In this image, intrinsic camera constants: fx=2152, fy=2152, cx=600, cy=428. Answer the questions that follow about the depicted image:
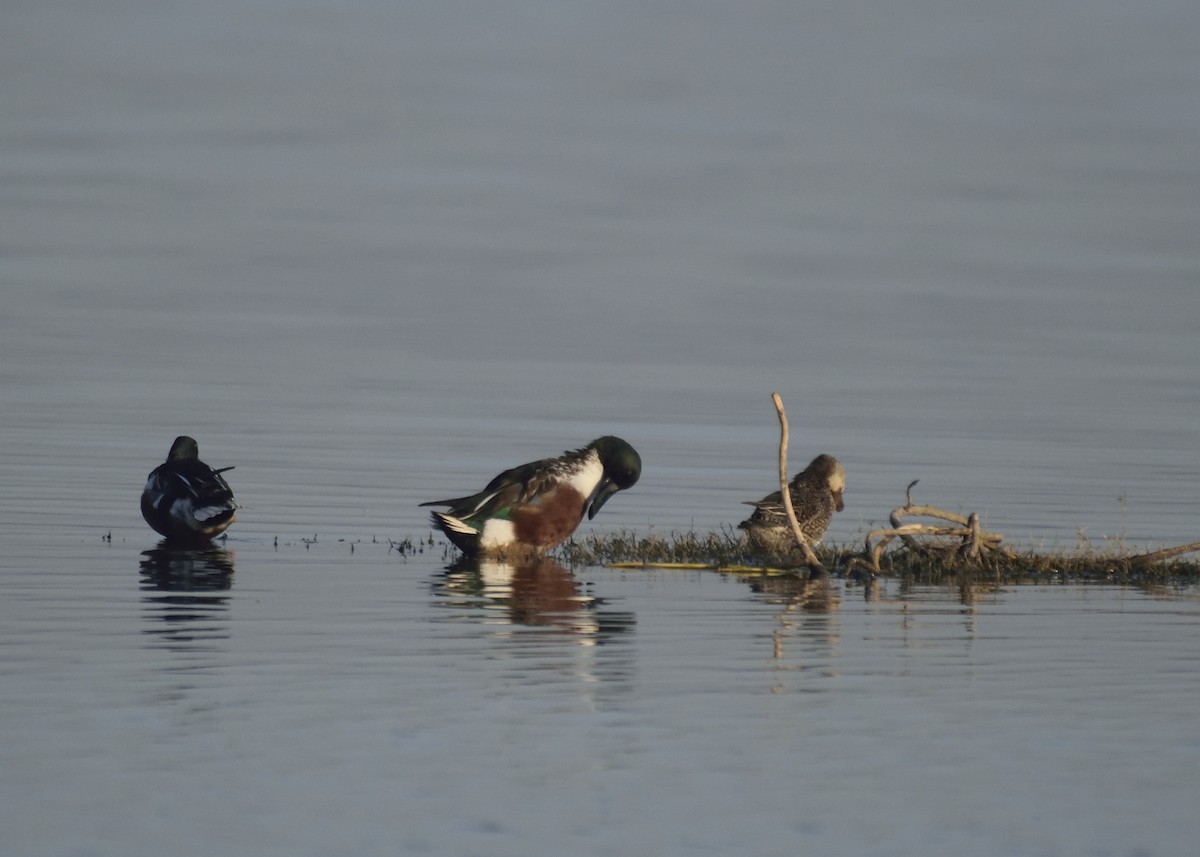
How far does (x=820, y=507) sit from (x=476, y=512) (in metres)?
3.13

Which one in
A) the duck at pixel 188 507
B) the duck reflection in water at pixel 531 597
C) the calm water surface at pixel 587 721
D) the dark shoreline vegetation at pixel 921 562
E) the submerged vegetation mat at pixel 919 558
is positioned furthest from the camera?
the duck at pixel 188 507

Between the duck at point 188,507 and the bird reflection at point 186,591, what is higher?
the duck at point 188,507

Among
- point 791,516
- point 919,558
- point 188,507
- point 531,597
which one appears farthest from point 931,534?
point 188,507

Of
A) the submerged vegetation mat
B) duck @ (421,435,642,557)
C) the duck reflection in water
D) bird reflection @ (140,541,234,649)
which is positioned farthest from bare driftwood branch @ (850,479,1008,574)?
bird reflection @ (140,541,234,649)

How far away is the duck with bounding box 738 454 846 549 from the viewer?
18.8 meters

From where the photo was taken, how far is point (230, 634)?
1312cm

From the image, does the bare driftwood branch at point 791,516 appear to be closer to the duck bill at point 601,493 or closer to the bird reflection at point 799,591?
the bird reflection at point 799,591

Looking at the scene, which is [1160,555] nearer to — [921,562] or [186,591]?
[921,562]

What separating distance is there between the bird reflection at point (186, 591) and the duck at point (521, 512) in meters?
1.95

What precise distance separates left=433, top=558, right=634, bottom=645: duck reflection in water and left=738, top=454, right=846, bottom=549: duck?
74.4 inches

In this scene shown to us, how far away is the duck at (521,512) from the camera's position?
18.0 m

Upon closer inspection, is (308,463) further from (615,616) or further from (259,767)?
(259,767)

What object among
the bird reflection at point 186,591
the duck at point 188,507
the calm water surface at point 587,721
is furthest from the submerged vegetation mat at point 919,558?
the duck at point 188,507

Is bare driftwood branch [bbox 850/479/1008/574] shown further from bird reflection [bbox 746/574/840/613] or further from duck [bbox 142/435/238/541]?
duck [bbox 142/435/238/541]
